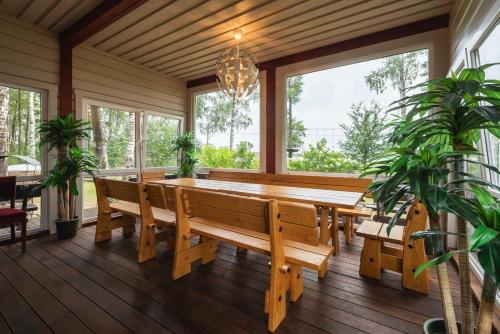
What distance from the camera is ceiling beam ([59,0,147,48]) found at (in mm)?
2592

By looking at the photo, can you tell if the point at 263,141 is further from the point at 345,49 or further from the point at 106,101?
the point at 106,101

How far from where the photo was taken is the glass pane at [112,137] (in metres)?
4.11

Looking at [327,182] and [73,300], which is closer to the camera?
[73,300]

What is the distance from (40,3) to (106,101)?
1.52 meters

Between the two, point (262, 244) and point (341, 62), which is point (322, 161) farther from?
point (262, 244)

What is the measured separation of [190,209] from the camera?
6.87ft

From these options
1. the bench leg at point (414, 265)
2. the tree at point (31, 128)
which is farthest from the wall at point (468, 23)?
the tree at point (31, 128)

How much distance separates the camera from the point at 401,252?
2.24 m

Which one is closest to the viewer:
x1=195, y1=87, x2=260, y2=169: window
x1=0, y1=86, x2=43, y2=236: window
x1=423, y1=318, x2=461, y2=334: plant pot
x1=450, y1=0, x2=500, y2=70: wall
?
x1=423, y1=318, x2=461, y2=334: plant pot

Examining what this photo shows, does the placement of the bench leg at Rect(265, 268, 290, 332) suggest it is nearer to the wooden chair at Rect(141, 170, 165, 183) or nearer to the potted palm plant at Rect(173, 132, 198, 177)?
the wooden chair at Rect(141, 170, 165, 183)

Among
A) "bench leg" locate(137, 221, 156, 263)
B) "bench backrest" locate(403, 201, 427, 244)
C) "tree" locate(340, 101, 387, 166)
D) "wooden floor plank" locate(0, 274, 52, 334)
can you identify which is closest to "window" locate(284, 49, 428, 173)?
"tree" locate(340, 101, 387, 166)

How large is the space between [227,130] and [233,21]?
7.84ft

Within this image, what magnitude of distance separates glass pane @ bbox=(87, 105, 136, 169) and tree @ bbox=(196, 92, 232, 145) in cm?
145

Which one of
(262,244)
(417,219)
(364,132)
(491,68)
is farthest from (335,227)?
(491,68)
